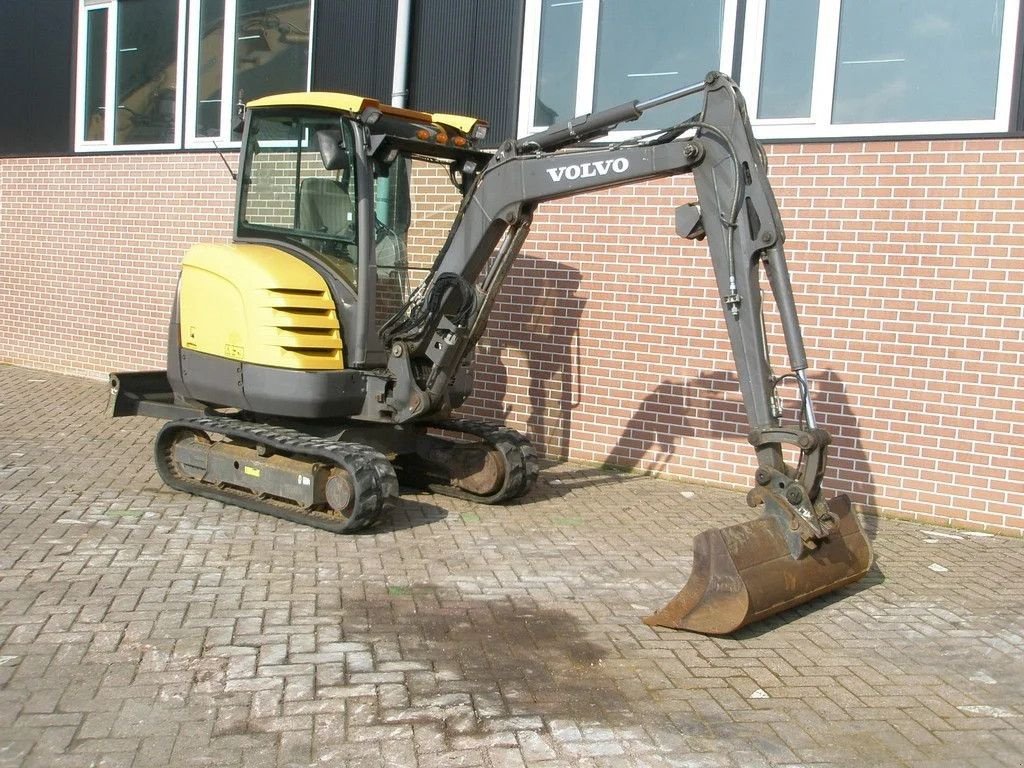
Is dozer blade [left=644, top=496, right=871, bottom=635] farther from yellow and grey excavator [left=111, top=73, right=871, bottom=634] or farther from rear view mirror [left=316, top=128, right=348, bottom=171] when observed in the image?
rear view mirror [left=316, top=128, right=348, bottom=171]

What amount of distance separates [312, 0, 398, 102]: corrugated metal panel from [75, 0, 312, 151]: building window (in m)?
0.28

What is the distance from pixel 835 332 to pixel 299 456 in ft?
13.9

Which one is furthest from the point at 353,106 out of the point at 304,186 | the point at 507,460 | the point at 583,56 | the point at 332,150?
the point at 583,56

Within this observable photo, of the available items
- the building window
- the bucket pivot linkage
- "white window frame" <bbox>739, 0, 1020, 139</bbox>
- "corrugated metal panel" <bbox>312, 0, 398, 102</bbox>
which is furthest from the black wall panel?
the bucket pivot linkage

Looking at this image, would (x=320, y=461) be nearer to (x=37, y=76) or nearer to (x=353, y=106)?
(x=353, y=106)

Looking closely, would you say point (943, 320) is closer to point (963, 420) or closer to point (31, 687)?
point (963, 420)

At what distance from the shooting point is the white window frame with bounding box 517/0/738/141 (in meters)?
9.27

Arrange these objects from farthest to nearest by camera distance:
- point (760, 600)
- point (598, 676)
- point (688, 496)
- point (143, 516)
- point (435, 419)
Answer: point (688, 496), point (435, 419), point (143, 516), point (760, 600), point (598, 676)

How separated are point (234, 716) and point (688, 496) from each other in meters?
5.22

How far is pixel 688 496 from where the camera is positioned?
894cm

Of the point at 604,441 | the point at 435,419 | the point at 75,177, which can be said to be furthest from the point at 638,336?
the point at 75,177

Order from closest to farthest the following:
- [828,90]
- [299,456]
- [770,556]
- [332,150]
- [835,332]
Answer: [770,556] < [332,150] < [299,456] < [835,332] < [828,90]

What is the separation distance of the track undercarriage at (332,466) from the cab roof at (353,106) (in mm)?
2264

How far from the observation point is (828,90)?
8797 mm
